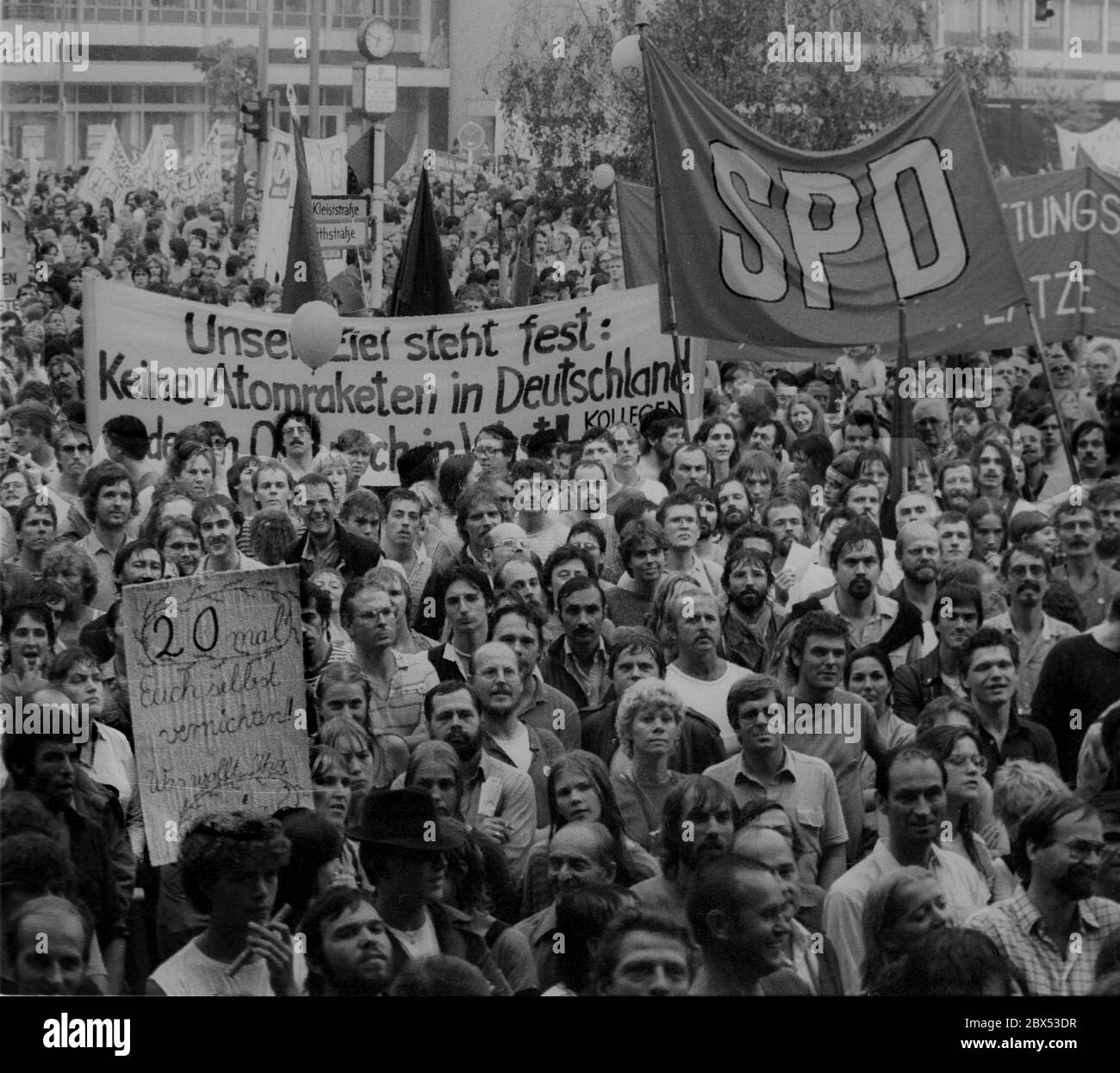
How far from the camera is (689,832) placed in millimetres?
5328

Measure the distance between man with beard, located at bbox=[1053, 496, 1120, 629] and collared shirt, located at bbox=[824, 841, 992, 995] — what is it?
2.32 metres

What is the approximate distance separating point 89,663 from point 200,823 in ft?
3.23

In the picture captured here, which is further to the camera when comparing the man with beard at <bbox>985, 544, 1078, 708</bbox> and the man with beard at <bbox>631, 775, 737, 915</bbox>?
the man with beard at <bbox>985, 544, 1078, 708</bbox>

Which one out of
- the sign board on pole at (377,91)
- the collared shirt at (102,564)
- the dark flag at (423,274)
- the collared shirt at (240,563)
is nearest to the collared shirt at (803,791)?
the collared shirt at (240,563)

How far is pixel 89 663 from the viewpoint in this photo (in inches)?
225

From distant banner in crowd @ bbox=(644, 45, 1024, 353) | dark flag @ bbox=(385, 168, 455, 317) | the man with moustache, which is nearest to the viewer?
Answer: the man with moustache

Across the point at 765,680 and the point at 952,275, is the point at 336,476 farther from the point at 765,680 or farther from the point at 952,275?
the point at 765,680

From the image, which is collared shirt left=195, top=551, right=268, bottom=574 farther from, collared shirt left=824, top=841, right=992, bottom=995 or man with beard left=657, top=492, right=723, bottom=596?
collared shirt left=824, top=841, right=992, bottom=995

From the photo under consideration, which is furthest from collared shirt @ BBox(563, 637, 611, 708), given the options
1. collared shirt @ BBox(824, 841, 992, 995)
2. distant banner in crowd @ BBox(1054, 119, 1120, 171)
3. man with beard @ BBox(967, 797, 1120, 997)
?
distant banner in crowd @ BBox(1054, 119, 1120, 171)

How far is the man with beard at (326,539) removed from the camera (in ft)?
26.1

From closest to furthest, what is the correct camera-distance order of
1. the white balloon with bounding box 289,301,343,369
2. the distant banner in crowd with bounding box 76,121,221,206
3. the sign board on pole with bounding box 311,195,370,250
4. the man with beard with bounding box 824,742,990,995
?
the man with beard with bounding box 824,742,990,995 → the white balloon with bounding box 289,301,343,369 → the sign board on pole with bounding box 311,195,370,250 → the distant banner in crowd with bounding box 76,121,221,206

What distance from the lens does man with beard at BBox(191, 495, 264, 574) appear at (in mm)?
7461

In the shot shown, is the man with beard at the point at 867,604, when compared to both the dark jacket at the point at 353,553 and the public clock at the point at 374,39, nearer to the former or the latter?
the dark jacket at the point at 353,553

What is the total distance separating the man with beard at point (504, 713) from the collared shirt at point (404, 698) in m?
0.31
